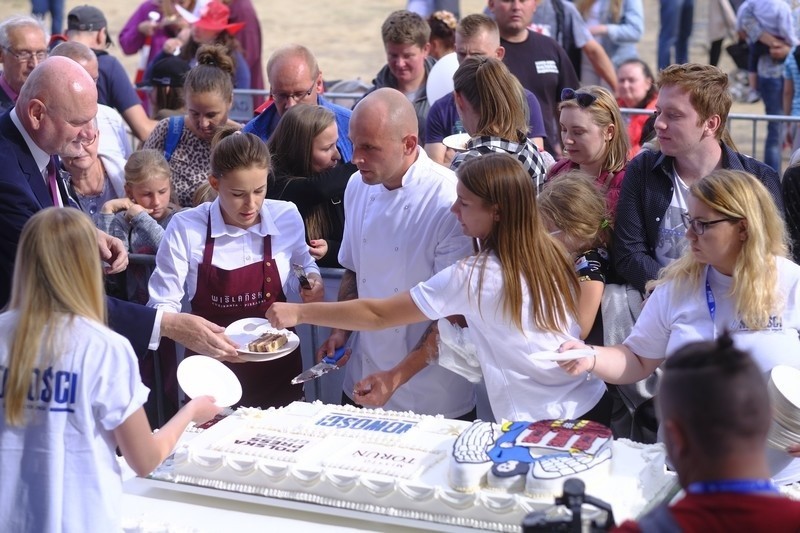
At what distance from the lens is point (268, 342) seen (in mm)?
4090

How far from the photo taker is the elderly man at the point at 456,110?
241 inches

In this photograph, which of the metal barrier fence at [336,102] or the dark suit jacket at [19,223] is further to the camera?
the metal barrier fence at [336,102]

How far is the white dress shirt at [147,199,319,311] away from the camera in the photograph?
447cm

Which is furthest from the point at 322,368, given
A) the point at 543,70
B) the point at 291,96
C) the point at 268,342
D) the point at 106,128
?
the point at 543,70

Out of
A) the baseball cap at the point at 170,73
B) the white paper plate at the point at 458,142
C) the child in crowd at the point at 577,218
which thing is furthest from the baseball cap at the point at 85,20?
the child in crowd at the point at 577,218

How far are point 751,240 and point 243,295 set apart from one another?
6.81ft

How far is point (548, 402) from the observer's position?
149 inches

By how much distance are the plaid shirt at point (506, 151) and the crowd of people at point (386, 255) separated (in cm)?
1

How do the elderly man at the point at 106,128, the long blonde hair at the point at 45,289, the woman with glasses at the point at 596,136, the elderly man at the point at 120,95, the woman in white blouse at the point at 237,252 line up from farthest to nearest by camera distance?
the elderly man at the point at 120,95 → the elderly man at the point at 106,128 → the woman with glasses at the point at 596,136 → the woman in white blouse at the point at 237,252 → the long blonde hair at the point at 45,289

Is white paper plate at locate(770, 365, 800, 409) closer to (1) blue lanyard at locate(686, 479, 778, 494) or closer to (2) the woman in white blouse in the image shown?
(1) blue lanyard at locate(686, 479, 778, 494)

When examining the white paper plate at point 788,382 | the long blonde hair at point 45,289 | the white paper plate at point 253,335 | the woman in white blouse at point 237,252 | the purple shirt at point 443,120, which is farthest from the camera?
the purple shirt at point 443,120

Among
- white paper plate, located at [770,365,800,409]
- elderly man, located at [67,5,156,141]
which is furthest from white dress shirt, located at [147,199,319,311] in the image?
elderly man, located at [67,5,156,141]

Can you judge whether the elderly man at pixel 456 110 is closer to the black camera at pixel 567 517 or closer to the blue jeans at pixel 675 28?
the black camera at pixel 567 517

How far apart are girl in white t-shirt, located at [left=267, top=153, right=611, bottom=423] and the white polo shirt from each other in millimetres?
357
